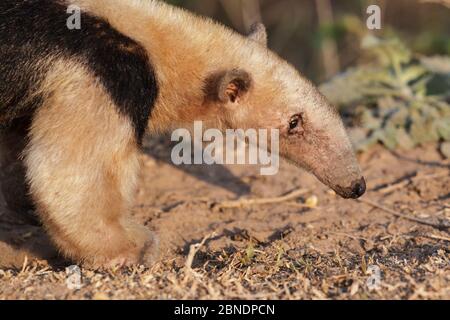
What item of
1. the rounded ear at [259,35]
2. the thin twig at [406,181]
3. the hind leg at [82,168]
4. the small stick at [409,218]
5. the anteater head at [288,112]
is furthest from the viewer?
the thin twig at [406,181]

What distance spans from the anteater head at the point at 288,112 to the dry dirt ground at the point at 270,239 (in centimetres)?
58

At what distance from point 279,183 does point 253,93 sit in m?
1.90

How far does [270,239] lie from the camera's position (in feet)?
19.0

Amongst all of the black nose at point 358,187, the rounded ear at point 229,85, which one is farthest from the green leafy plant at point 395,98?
the rounded ear at point 229,85

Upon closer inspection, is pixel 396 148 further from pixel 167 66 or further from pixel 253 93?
pixel 167 66

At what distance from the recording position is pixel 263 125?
17.8 ft

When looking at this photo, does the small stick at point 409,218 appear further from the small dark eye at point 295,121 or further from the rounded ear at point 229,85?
the rounded ear at point 229,85

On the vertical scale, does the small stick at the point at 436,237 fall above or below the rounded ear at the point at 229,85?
below

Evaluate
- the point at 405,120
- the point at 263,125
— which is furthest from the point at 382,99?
the point at 263,125

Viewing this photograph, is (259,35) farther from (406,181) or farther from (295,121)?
(406,181)

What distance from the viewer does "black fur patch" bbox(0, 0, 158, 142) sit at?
4668mm

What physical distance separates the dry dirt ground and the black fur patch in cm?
98

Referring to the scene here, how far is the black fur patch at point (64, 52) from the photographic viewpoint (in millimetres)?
4668
